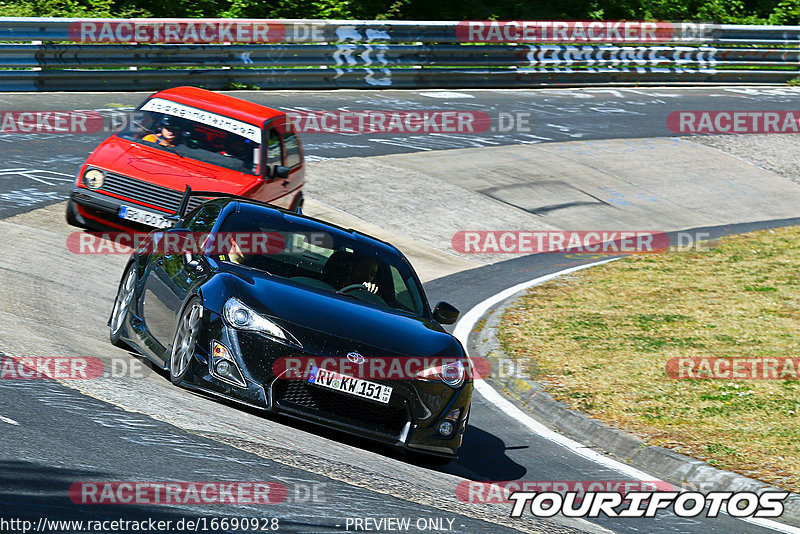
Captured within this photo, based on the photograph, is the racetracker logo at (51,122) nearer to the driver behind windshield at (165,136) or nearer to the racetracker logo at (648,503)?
the driver behind windshield at (165,136)

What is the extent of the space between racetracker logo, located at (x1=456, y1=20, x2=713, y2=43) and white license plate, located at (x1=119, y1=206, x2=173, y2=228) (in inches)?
611

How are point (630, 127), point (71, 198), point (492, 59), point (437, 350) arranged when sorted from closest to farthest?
point (437, 350)
point (71, 198)
point (630, 127)
point (492, 59)

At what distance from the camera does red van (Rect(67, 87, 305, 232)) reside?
12453mm

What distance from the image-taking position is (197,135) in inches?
528

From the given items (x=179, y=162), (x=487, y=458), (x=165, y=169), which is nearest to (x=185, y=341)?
(x=487, y=458)

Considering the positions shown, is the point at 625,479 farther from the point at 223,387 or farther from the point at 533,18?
the point at 533,18

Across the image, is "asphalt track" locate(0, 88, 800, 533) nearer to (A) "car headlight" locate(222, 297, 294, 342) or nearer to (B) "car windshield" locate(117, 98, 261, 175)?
(A) "car headlight" locate(222, 297, 294, 342)

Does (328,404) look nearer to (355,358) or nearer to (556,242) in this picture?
(355,358)

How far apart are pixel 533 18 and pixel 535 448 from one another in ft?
90.3

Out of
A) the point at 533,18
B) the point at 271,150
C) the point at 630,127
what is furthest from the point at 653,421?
the point at 533,18

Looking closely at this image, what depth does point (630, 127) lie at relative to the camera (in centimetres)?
2502

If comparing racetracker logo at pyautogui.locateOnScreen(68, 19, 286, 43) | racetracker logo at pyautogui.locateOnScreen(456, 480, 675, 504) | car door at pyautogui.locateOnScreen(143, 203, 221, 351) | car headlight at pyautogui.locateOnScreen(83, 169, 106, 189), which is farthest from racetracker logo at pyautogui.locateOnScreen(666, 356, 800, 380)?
racetracker logo at pyautogui.locateOnScreen(68, 19, 286, 43)

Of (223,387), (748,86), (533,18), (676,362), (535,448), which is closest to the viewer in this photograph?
(223,387)

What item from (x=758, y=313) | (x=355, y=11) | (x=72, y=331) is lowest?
(x=758, y=313)
